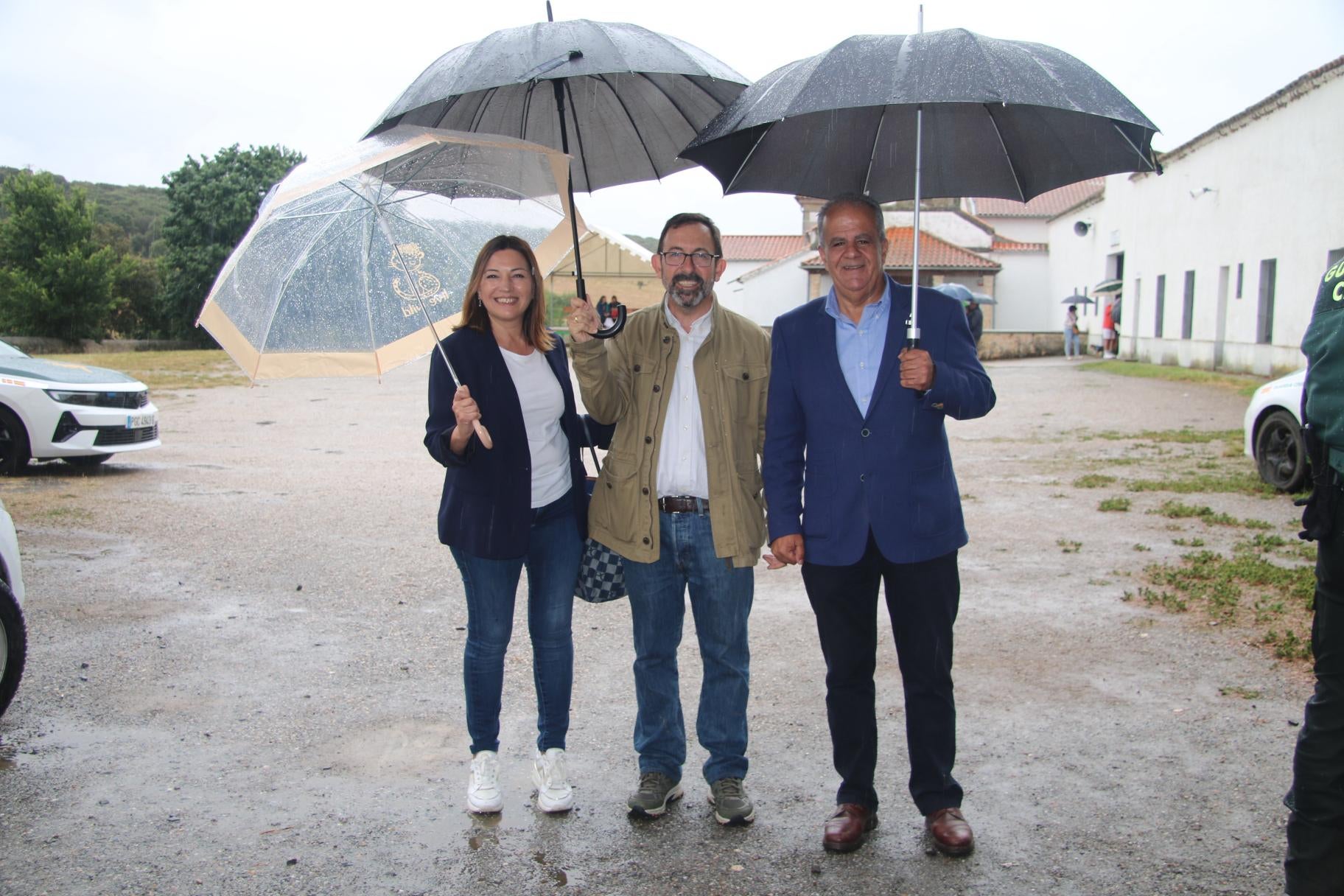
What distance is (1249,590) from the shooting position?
657 centimetres

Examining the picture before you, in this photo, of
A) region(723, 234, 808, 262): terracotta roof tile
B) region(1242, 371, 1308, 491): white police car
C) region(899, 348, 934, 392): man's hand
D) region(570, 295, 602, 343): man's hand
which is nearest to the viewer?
region(899, 348, 934, 392): man's hand

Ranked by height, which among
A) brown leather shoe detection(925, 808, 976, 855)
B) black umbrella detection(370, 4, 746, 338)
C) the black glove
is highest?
black umbrella detection(370, 4, 746, 338)

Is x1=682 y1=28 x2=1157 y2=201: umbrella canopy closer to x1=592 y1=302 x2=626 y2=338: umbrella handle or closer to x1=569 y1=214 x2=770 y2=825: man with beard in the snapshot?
x1=569 y1=214 x2=770 y2=825: man with beard

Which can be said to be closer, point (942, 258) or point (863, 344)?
point (863, 344)

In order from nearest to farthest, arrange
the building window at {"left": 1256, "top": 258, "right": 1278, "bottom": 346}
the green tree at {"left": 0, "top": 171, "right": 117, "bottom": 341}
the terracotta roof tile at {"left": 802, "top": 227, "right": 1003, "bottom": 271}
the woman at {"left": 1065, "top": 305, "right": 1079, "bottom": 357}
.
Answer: the building window at {"left": 1256, "top": 258, "right": 1278, "bottom": 346}
the woman at {"left": 1065, "top": 305, "right": 1079, "bottom": 357}
the green tree at {"left": 0, "top": 171, "right": 117, "bottom": 341}
the terracotta roof tile at {"left": 802, "top": 227, "right": 1003, "bottom": 271}

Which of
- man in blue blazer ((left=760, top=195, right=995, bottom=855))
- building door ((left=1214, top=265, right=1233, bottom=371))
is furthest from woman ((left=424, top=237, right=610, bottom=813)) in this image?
building door ((left=1214, top=265, right=1233, bottom=371))

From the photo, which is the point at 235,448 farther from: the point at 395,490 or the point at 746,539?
the point at 746,539

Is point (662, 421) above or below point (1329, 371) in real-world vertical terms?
below

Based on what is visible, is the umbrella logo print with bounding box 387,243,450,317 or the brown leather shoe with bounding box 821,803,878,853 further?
the umbrella logo print with bounding box 387,243,450,317

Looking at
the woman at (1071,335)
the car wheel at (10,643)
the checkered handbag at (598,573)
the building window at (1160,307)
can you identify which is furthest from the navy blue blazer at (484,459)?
the woman at (1071,335)

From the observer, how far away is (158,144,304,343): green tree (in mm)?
51656

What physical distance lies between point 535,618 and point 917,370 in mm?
1573

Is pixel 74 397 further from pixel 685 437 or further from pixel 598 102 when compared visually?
pixel 685 437

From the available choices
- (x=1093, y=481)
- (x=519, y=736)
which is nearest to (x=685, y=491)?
(x=519, y=736)
